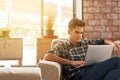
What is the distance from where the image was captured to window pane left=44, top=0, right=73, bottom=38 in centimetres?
505

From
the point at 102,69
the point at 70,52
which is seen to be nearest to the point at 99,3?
the point at 70,52

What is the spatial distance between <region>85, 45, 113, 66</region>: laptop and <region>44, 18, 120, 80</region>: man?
2.9 inches

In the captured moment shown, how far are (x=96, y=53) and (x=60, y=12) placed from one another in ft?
8.84

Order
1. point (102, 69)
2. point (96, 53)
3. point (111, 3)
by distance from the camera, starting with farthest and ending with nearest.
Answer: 1. point (111, 3)
2. point (96, 53)
3. point (102, 69)

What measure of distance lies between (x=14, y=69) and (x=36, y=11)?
3701mm

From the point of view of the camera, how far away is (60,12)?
201 inches

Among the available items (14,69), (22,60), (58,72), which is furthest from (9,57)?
(14,69)

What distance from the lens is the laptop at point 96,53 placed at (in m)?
2.47

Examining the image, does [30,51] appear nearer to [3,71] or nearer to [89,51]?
[89,51]

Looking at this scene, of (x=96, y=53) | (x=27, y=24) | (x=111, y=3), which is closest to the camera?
(x=96, y=53)

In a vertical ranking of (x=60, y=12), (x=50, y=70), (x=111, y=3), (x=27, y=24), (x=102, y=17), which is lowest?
(x=50, y=70)

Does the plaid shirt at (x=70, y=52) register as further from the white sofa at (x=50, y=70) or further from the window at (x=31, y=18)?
the window at (x=31, y=18)

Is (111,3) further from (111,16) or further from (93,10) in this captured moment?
(93,10)

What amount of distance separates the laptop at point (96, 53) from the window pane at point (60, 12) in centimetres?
250
